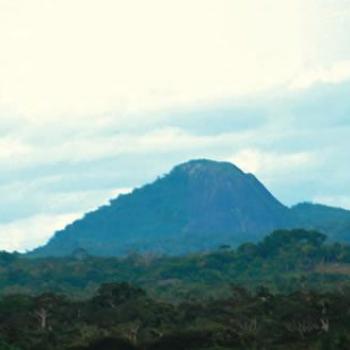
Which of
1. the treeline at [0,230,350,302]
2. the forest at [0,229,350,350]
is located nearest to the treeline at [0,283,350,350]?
the forest at [0,229,350,350]

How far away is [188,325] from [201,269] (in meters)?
102

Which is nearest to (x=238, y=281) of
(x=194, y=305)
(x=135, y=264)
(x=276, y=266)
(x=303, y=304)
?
(x=276, y=266)

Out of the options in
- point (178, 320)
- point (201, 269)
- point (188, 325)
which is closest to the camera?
point (188, 325)

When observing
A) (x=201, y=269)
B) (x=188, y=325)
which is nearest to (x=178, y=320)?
(x=188, y=325)

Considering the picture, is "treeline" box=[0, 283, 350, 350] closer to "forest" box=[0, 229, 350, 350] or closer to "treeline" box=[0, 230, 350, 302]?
"forest" box=[0, 229, 350, 350]

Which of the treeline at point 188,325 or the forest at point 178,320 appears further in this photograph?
the forest at point 178,320

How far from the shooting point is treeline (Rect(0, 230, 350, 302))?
546ft

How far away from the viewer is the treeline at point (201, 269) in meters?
166

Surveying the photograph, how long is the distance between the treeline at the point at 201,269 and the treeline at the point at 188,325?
6797 centimetres

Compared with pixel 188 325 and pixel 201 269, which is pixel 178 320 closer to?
pixel 188 325

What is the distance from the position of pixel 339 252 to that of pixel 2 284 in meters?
56.1

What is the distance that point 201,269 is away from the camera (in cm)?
18075

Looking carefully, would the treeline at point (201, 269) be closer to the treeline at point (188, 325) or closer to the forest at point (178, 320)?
the forest at point (178, 320)

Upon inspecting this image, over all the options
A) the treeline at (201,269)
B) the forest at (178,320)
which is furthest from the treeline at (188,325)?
the treeline at (201,269)
